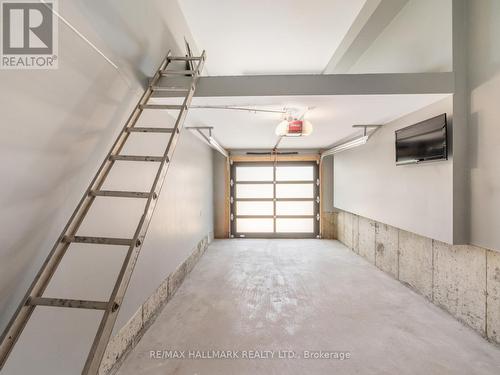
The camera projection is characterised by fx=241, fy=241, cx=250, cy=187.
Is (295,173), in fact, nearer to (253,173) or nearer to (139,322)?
(253,173)

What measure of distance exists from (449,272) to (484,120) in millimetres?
1514

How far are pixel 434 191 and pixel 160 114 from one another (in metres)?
2.87

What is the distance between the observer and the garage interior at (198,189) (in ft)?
3.58

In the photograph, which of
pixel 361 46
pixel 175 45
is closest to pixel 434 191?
pixel 361 46

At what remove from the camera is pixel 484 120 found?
2059mm

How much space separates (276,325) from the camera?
2293mm

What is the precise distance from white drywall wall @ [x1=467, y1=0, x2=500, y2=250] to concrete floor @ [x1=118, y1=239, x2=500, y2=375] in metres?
0.96

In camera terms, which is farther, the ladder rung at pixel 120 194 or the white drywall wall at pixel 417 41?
the white drywall wall at pixel 417 41

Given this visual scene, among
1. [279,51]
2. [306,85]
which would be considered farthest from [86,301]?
[279,51]

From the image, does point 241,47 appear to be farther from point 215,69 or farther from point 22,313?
point 22,313

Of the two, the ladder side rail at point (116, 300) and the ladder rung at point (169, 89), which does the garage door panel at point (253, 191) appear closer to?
the ladder rung at point (169, 89)

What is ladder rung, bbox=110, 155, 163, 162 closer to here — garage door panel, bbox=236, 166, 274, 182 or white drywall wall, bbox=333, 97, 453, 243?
white drywall wall, bbox=333, 97, 453, 243

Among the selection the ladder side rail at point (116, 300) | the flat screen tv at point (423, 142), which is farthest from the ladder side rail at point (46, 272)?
the flat screen tv at point (423, 142)

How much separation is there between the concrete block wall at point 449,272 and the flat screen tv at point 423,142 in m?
0.94
